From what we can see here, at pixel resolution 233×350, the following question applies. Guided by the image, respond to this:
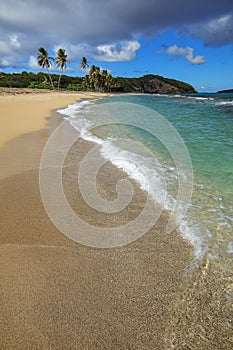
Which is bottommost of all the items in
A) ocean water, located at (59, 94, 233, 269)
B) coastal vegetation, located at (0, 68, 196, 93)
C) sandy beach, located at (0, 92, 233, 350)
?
sandy beach, located at (0, 92, 233, 350)

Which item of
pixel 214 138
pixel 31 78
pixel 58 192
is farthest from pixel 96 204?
pixel 31 78

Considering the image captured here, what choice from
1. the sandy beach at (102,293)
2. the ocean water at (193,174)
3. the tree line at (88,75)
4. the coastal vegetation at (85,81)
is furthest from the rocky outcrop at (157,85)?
the sandy beach at (102,293)

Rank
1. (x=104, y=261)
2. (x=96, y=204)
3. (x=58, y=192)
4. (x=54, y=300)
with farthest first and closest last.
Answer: (x=58, y=192) → (x=96, y=204) → (x=104, y=261) → (x=54, y=300)

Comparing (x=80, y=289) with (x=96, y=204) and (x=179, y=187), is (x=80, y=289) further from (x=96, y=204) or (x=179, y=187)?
(x=179, y=187)

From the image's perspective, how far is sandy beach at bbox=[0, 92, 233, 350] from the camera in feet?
6.05

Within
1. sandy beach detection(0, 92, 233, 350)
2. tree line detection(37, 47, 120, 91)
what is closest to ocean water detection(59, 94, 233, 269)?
sandy beach detection(0, 92, 233, 350)

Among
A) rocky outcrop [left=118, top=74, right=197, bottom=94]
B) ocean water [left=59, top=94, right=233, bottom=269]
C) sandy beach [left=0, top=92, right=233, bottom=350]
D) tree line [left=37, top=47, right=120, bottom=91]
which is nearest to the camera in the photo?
sandy beach [left=0, top=92, right=233, bottom=350]

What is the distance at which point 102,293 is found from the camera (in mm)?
2225

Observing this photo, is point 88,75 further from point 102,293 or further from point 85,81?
point 102,293

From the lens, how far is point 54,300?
7.01ft

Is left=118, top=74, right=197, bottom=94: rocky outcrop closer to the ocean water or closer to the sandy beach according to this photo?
the ocean water

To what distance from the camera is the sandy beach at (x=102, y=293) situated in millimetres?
1843

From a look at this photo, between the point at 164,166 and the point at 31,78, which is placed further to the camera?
the point at 31,78

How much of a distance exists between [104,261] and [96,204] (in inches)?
53.7
